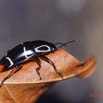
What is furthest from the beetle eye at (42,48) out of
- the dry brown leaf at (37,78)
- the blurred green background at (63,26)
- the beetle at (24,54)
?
the blurred green background at (63,26)

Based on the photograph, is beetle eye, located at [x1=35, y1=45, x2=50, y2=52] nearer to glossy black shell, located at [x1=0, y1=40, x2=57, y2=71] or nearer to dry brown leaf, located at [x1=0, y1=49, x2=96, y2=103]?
glossy black shell, located at [x1=0, y1=40, x2=57, y2=71]

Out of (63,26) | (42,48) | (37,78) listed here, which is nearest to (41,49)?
(42,48)

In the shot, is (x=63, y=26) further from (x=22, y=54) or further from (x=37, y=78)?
(x=37, y=78)

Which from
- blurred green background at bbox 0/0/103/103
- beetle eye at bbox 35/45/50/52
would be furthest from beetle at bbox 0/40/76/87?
blurred green background at bbox 0/0/103/103

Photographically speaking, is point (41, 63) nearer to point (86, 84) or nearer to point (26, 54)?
point (26, 54)

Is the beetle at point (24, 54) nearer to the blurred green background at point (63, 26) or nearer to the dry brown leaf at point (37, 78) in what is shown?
the dry brown leaf at point (37, 78)

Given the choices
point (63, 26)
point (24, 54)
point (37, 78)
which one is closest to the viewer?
point (37, 78)

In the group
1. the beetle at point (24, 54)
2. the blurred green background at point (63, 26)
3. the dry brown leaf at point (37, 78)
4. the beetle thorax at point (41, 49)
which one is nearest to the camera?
the dry brown leaf at point (37, 78)
